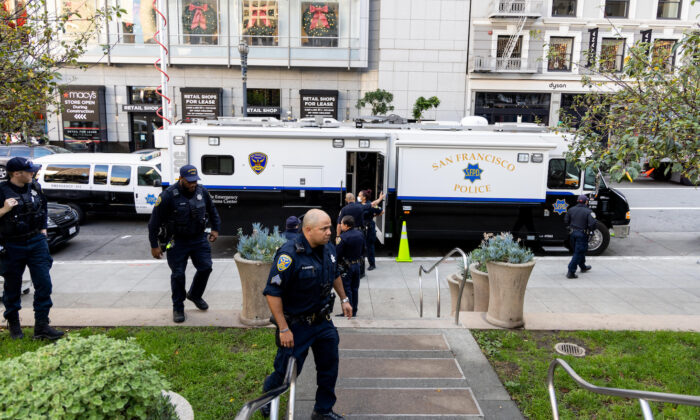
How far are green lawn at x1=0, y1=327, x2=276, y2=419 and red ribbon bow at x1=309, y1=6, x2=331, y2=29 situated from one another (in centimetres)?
2238

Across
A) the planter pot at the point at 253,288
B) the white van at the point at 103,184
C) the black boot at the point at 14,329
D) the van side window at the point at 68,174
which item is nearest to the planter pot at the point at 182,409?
the planter pot at the point at 253,288

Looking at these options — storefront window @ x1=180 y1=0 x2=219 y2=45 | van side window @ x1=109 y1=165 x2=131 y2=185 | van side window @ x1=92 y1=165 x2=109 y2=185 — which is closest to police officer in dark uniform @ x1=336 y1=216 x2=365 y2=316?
van side window @ x1=109 y1=165 x2=131 y2=185

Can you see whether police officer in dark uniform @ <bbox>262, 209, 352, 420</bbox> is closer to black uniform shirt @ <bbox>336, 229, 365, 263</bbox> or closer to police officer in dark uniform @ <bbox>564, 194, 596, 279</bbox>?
black uniform shirt @ <bbox>336, 229, 365, 263</bbox>

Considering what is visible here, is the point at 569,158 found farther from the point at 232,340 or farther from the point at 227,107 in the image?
the point at 227,107

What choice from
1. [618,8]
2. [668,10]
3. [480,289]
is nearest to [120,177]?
[480,289]

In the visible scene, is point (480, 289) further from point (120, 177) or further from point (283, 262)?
point (120, 177)

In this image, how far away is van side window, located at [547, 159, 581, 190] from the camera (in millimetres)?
11578

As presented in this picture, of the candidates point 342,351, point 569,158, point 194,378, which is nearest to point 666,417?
point 342,351

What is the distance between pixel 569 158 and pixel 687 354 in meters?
2.79

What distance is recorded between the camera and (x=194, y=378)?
4922 millimetres

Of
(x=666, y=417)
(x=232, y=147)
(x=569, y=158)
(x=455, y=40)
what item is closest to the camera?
(x=666, y=417)

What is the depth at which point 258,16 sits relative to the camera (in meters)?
25.7

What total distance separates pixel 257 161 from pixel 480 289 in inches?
241

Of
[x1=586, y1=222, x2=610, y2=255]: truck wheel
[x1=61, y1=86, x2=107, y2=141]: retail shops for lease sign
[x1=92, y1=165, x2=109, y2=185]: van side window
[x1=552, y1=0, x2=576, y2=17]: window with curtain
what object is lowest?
[x1=586, y1=222, x2=610, y2=255]: truck wheel
